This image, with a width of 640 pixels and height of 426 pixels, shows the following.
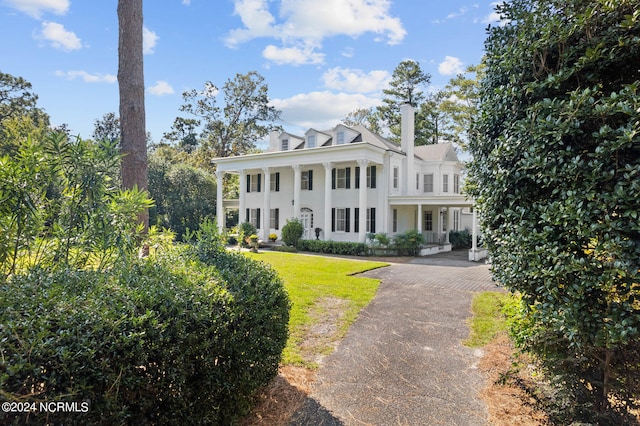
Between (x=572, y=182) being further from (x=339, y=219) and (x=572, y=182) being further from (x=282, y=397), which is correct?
(x=339, y=219)

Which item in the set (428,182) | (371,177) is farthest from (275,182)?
(428,182)

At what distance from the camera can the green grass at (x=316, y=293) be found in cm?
522

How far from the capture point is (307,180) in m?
23.7

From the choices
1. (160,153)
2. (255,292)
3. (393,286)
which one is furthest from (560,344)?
(160,153)

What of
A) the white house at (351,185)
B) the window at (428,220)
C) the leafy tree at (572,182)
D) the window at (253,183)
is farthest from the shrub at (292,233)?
the leafy tree at (572,182)

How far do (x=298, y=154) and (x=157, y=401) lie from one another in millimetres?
20917

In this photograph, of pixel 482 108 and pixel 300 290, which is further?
pixel 300 290

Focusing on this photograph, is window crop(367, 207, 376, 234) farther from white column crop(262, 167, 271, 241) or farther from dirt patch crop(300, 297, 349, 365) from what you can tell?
dirt patch crop(300, 297, 349, 365)

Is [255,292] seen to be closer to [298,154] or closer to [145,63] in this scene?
[145,63]

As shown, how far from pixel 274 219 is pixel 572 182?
2337 cm

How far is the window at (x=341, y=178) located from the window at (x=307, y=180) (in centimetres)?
192

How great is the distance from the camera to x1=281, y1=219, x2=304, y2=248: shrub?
69.3ft

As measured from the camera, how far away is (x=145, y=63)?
5.96 m

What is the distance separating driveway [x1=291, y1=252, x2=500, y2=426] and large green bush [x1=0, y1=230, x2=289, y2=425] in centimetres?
96
